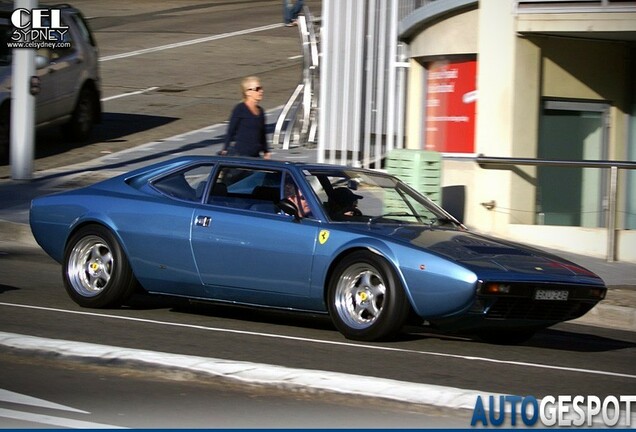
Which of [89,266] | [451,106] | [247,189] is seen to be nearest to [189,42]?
[451,106]

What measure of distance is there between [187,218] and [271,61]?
19953mm

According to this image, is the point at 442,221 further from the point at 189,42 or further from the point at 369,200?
the point at 189,42

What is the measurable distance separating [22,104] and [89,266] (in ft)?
23.6

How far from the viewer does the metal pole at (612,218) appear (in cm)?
1290

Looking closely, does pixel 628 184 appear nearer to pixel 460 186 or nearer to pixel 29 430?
pixel 460 186

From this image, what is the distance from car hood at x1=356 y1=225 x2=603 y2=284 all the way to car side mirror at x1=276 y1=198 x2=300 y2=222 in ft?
1.86

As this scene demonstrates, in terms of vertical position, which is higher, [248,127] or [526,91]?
[526,91]

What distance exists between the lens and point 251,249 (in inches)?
343

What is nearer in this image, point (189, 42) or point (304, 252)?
point (304, 252)

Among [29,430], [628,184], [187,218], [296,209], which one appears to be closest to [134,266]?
[187,218]

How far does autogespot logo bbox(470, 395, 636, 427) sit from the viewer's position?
5871 millimetres

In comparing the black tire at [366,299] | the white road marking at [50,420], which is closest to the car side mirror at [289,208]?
the black tire at [366,299]

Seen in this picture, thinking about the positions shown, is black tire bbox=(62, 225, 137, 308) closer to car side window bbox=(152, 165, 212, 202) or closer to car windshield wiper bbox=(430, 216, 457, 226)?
car side window bbox=(152, 165, 212, 202)

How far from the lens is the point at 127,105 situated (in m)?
23.3
